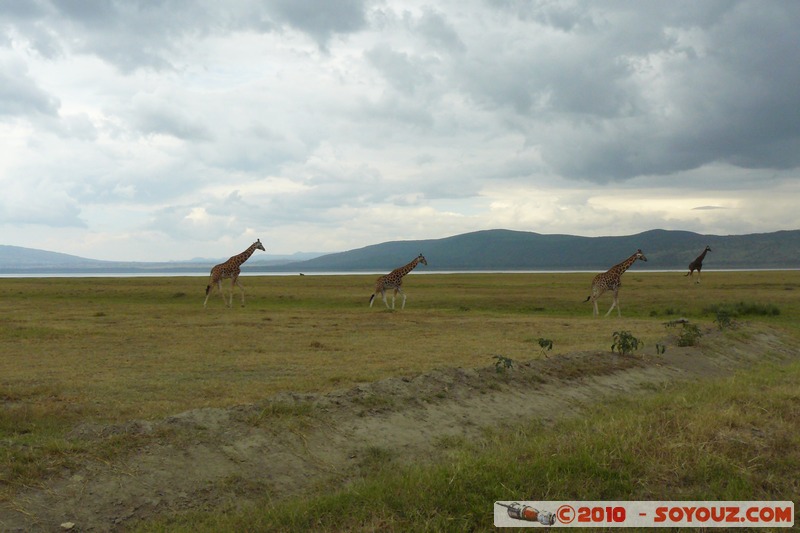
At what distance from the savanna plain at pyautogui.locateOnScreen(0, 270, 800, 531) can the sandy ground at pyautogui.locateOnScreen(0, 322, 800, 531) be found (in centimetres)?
3

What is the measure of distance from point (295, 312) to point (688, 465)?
83.9 ft

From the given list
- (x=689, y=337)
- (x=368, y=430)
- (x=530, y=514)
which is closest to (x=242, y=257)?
(x=689, y=337)

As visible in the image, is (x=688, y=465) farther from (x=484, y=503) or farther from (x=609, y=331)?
(x=609, y=331)

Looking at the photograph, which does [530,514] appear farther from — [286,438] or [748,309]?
[748,309]

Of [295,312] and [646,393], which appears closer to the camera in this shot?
[646,393]

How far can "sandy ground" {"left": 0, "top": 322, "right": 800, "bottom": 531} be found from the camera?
7.43 metres

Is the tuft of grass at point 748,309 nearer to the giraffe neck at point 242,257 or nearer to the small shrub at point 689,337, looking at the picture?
the small shrub at point 689,337

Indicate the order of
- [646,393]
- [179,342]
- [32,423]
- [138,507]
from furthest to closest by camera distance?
[179,342], [646,393], [32,423], [138,507]

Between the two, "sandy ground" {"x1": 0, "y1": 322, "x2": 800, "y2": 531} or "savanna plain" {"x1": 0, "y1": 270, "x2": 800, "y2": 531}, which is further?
"savanna plain" {"x1": 0, "y1": 270, "x2": 800, "y2": 531}

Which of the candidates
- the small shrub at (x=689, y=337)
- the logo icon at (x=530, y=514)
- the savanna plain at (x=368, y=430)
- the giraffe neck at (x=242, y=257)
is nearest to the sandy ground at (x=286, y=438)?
the savanna plain at (x=368, y=430)

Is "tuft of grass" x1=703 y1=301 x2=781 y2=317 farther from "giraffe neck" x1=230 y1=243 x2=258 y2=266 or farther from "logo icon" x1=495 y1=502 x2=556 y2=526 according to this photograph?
"logo icon" x1=495 y1=502 x2=556 y2=526

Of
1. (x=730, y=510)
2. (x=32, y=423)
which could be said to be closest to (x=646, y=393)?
(x=730, y=510)

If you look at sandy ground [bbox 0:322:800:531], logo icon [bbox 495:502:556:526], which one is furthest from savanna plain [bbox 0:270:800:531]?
logo icon [bbox 495:502:556:526]

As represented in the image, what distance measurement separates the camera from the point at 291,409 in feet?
33.9
